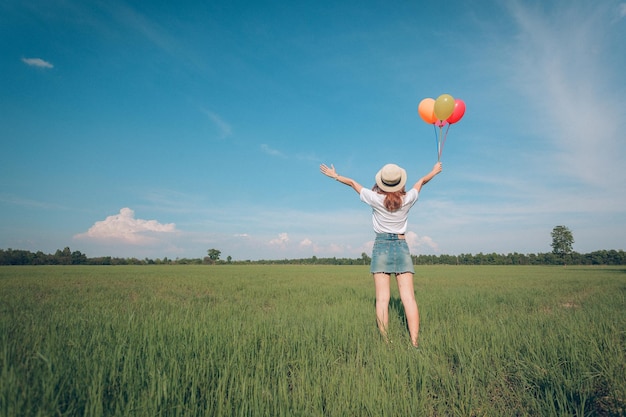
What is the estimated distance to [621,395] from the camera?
2.75m

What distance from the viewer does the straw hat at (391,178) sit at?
4.49 meters

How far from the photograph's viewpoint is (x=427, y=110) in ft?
20.3

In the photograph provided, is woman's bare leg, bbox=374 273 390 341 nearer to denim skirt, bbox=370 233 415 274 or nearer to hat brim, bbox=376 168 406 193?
denim skirt, bbox=370 233 415 274

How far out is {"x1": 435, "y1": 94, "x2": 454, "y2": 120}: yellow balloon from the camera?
574 cm

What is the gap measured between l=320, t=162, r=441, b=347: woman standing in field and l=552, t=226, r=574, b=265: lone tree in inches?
4418

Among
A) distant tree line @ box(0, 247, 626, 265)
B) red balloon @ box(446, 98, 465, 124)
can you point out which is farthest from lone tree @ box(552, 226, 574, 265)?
red balloon @ box(446, 98, 465, 124)

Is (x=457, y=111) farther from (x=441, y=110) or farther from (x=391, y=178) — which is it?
(x=391, y=178)

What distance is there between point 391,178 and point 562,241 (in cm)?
11400

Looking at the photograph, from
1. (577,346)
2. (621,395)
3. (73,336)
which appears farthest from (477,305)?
(73,336)

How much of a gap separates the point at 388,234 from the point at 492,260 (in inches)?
4552

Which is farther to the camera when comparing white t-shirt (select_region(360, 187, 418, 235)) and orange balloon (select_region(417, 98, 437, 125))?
orange balloon (select_region(417, 98, 437, 125))

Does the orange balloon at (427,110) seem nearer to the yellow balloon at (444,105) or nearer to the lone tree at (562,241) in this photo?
the yellow balloon at (444,105)

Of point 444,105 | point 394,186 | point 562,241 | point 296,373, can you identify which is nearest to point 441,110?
point 444,105

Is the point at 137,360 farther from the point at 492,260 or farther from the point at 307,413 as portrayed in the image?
the point at 492,260
